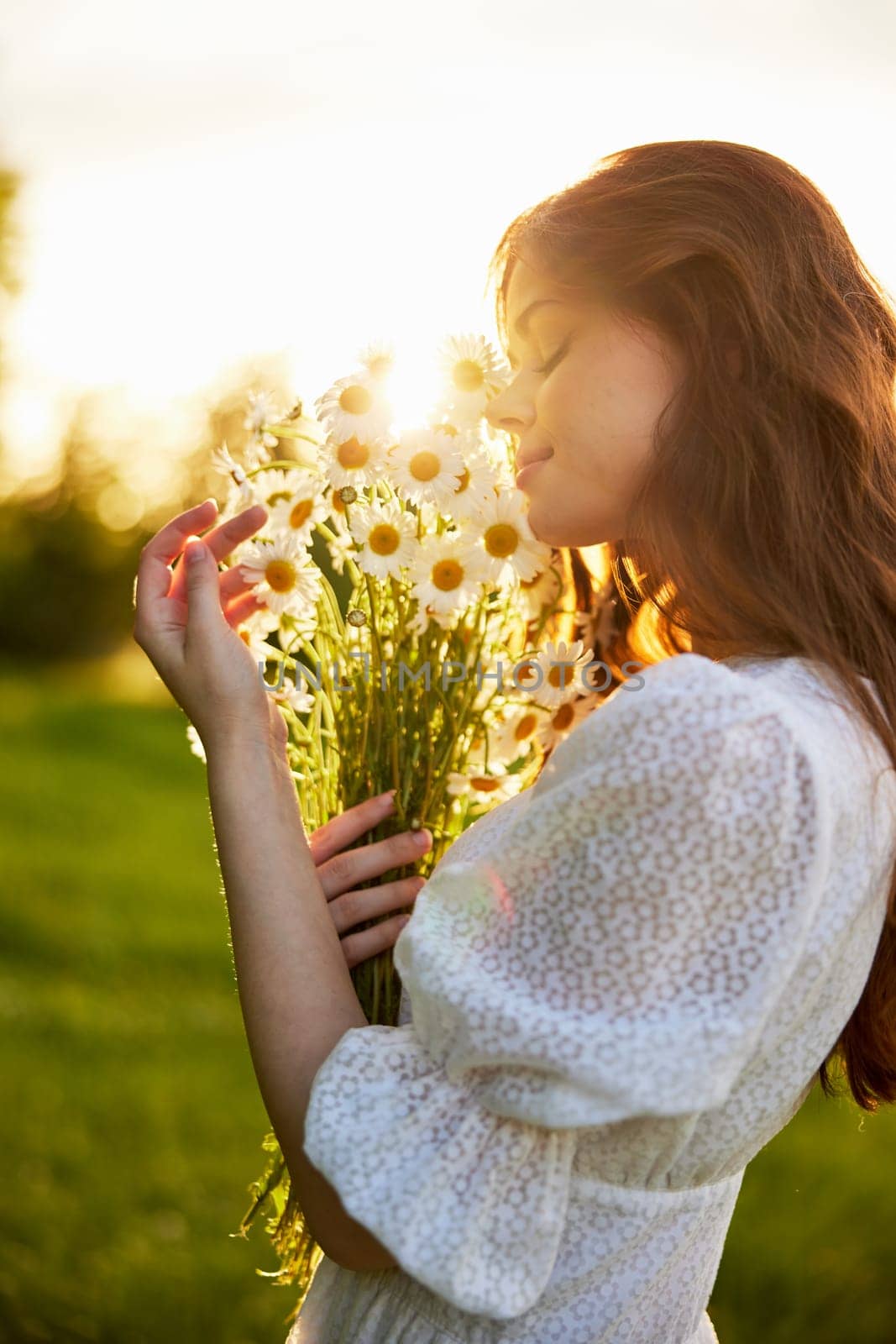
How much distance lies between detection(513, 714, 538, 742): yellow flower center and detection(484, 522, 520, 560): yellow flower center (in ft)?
0.58

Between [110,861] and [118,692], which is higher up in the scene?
[110,861]

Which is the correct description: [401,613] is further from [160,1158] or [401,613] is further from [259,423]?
[160,1158]

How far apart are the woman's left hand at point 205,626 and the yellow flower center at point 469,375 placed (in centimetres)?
23

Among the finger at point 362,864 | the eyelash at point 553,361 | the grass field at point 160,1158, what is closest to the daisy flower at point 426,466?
the eyelash at point 553,361

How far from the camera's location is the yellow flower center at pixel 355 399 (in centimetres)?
103

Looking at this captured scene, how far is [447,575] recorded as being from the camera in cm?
104

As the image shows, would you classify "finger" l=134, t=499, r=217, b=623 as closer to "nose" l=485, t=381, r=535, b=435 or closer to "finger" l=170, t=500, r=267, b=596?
"finger" l=170, t=500, r=267, b=596

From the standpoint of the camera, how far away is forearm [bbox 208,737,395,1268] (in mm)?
835

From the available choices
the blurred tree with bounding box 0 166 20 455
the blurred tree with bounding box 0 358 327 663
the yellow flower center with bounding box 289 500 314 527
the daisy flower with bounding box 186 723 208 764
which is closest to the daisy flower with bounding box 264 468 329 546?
the yellow flower center with bounding box 289 500 314 527

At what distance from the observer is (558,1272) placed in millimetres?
825

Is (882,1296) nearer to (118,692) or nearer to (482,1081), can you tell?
(482,1081)

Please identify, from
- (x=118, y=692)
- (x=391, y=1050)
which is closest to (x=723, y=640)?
(x=391, y=1050)

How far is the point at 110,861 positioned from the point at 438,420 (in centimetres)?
497

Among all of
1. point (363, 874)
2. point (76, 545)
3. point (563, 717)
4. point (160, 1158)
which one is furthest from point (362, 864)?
point (76, 545)
